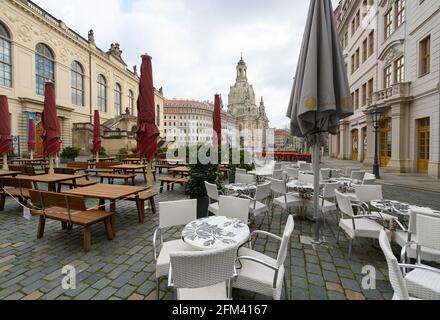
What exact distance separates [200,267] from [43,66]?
3216 cm

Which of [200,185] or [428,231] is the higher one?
[200,185]

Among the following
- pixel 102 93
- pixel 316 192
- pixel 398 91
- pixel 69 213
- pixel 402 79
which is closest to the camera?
pixel 69 213

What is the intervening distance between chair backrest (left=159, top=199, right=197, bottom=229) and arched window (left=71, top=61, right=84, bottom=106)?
107 ft

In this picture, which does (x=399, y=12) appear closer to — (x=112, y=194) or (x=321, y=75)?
(x=321, y=75)

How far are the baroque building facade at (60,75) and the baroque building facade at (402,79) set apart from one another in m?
27.1

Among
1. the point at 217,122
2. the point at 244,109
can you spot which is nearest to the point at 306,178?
the point at 217,122

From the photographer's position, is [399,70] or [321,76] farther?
[399,70]

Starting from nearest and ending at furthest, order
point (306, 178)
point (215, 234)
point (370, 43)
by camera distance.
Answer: point (215, 234) < point (306, 178) < point (370, 43)

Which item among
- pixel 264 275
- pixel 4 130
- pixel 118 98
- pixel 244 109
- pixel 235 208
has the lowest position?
pixel 264 275

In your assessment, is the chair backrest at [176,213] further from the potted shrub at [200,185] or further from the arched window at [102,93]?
the arched window at [102,93]

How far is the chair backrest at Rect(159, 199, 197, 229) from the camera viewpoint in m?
2.96

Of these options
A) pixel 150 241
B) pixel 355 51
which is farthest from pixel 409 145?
pixel 150 241

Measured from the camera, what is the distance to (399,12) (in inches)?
584
